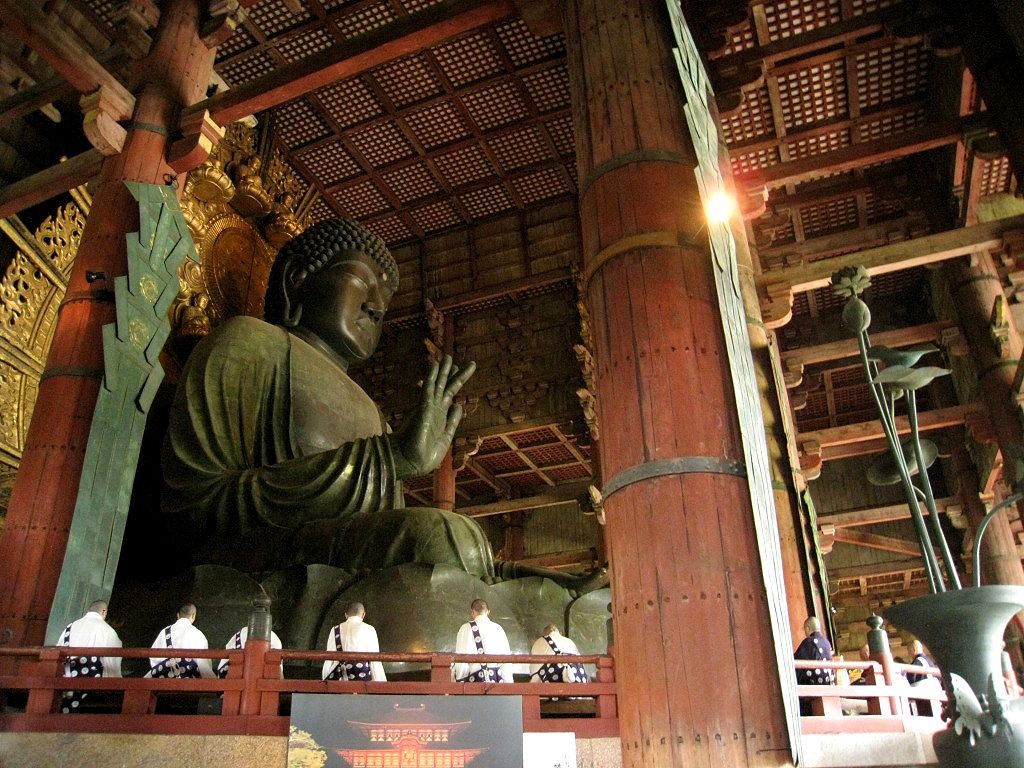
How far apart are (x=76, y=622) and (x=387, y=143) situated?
5991mm

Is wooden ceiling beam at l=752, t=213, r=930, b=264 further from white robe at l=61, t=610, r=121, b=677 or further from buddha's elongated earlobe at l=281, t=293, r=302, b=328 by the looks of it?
white robe at l=61, t=610, r=121, b=677

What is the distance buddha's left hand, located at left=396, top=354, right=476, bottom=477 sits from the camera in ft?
16.8

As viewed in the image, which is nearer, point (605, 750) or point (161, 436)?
point (605, 750)

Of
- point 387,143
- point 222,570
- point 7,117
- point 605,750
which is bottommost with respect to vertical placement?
point 605,750

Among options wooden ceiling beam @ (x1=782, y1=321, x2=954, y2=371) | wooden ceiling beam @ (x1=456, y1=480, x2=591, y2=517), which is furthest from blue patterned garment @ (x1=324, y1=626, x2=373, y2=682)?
wooden ceiling beam @ (x1=782, y1=321, x2=954, y2=371)

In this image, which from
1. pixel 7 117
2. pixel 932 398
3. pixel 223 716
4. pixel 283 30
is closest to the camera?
pixel 223 716

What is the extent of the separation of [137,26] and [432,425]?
3.11 metres

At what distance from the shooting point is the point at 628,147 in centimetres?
384

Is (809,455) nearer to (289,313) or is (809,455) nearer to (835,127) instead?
(835,127)

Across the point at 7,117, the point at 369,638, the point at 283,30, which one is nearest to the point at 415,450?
the point at 369,638

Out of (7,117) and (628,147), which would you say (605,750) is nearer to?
(628,147)

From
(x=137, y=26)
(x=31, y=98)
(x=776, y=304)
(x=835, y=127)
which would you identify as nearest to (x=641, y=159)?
(x=776, y=304)

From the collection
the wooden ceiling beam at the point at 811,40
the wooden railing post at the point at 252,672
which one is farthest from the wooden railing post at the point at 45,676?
the wooden ceiling beam at the point at 811,40

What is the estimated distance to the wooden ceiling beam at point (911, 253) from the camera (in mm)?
6512
